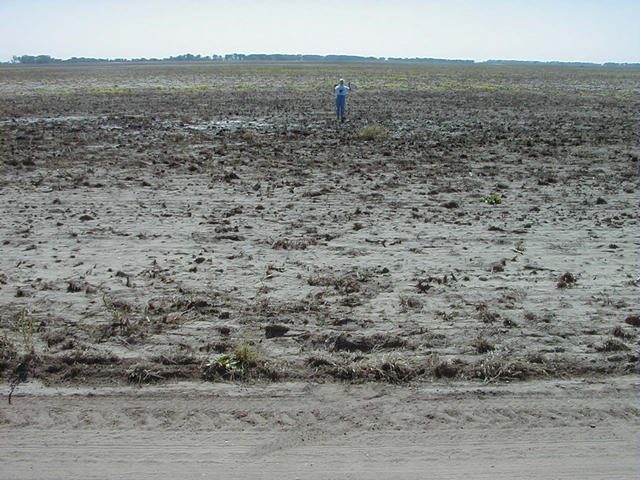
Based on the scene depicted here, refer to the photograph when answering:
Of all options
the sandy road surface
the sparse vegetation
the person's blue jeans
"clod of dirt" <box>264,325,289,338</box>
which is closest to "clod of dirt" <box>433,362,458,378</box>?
the sandy road surface

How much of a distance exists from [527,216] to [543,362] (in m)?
4.90

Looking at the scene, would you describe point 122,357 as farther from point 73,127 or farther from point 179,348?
point 73,127

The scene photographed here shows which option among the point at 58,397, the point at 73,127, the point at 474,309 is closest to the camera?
the point at 58,397

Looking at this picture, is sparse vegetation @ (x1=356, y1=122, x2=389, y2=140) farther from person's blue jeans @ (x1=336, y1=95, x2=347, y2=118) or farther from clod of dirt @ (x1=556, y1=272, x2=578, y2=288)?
clod of dirt @ (x1=556, y1=272, x2=578, y2=288)

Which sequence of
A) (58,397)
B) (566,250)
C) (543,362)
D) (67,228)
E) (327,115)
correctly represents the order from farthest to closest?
(327,115) → (67,228) → (566,250) → (543,362) → (58,397)

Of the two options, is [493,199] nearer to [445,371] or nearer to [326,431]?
[445,371]

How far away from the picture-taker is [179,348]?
17.7ft

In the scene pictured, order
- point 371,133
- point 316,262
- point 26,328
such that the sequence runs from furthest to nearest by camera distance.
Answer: point 371,133 → point 316,262 → point 26,328

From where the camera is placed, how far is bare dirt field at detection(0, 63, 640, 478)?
413 cm

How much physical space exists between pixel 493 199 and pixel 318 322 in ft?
19.1

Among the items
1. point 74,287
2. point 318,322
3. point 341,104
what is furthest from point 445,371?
point 341,104

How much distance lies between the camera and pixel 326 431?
429cm

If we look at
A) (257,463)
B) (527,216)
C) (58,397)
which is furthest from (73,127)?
(257,463)

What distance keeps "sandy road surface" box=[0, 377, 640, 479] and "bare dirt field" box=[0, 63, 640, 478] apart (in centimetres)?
2
